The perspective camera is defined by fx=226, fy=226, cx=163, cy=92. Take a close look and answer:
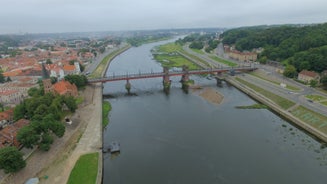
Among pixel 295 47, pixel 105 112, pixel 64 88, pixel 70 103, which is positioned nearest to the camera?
pixel 70 103

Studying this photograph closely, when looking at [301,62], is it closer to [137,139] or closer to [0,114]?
[137,139]

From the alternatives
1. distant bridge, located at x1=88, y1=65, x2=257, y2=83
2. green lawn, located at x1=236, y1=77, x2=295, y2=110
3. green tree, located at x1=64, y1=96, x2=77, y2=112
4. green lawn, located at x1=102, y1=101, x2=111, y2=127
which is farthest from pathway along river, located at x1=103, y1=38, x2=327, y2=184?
distant bridge, located at x1=88, y1=65, x2=257, y2=83

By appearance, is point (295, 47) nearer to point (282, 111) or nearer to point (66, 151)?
point (282, 111)

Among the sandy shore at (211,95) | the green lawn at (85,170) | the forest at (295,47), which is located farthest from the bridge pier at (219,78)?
the green lawn at (85,170)

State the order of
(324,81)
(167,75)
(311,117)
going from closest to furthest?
(311,117) → (324,81) → (167,75)

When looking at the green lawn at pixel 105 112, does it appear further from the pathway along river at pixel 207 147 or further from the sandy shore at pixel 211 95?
the sandy shore at pixel 211 95

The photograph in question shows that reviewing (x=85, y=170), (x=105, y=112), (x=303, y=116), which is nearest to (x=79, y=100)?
(x=105, y=112)
